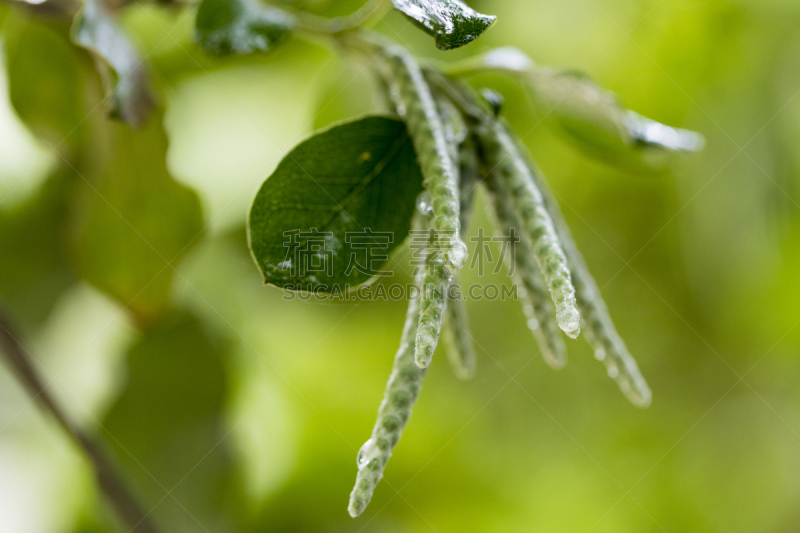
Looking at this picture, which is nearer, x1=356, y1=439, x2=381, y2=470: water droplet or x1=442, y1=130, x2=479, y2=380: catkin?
x1=356, y1=439, x2=381, y2=470: water droplet

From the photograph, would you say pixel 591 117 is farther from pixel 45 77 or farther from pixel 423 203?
pixel 45 77

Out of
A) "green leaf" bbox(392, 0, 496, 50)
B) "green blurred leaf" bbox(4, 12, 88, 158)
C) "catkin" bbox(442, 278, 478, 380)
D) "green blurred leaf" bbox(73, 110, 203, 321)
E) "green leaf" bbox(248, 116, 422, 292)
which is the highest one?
"green leaf" bbox(392, 0, 496, 50)

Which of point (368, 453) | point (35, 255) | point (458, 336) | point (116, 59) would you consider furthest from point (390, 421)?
point (35, 255)

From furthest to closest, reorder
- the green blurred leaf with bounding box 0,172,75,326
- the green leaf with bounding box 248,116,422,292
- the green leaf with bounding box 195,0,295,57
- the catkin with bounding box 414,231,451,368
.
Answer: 1. the green blurred leaf with bounding box 0,172,75,326
2. the green leaf with bounding box 195,0,295,57
3. the green leaf with bounding box 248,116,422,292
4. the catkin with bounding box 414,231,451,368

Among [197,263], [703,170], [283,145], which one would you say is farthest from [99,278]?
[703,170]

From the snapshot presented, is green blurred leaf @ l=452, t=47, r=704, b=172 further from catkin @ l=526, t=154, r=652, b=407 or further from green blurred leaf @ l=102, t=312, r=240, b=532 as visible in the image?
green blurred leaf @ l=102, t=312, r=240, b=532

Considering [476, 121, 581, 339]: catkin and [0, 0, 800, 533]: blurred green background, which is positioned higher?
[476, 121, 581, 339]: catkin

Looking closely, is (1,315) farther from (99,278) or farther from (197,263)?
(197,263)

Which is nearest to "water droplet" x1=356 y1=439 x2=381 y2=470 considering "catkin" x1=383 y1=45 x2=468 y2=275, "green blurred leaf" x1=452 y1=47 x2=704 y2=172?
"catkin" x1=383 y1=45 x2=468 y2=275
